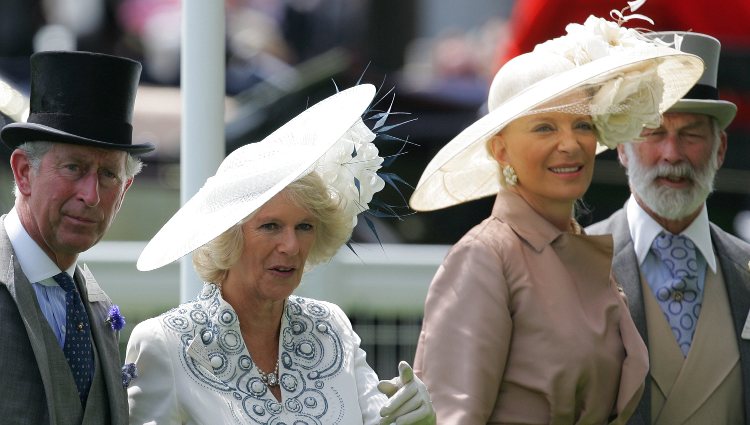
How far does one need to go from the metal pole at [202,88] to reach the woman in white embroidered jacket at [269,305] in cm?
41

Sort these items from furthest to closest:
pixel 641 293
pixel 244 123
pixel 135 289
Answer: pixel 244 123 → pixel 135 289 → pixel 641 293

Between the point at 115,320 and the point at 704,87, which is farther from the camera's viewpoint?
the point at 704,87

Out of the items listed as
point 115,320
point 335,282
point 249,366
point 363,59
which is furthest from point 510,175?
point 363,59

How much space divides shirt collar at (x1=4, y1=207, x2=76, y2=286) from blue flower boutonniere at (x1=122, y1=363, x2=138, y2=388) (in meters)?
0.29

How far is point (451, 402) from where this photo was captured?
442 cm

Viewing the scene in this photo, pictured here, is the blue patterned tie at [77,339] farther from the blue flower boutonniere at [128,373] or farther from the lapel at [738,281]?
the lapel at [738,281]

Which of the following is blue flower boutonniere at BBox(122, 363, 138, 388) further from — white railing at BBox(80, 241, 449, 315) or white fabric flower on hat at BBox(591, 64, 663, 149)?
white railing at BBox(80, 241, 449, 315)

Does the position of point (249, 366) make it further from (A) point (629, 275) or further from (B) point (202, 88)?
(A) point (629, 275)

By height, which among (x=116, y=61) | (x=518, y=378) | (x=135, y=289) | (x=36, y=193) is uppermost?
(x=116, y=61)

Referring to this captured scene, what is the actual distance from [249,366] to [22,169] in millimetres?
781

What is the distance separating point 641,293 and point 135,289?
9.21 feet

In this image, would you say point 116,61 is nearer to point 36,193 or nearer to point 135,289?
point 36,193

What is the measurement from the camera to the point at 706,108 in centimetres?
523

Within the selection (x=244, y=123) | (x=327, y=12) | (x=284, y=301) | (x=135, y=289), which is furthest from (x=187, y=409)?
(x=327, y=12)
